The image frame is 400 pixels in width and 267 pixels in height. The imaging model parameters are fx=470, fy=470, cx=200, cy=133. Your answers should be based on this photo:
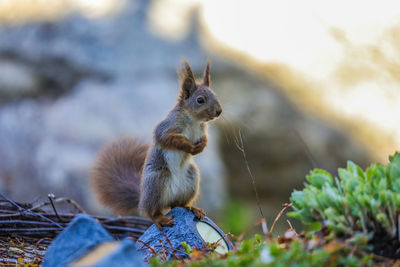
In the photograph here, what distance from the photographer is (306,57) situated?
5.28 metres

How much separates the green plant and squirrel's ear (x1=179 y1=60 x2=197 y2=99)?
3.54 feet

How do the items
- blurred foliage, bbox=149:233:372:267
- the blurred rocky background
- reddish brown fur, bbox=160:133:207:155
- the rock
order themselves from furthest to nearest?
1. the blurred rocky background
2. the rock
3. reddish brown fur, bbox=160:133:207:155
4. blurred foliage, bbox=149:233:372:267

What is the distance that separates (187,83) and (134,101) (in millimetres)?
2949

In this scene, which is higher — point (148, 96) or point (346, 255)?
point (148, 96)

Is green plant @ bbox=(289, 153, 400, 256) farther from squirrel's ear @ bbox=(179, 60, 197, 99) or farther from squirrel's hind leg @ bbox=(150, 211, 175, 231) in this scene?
squirrel's ear @ bbox=(179, 60, 197, 99)

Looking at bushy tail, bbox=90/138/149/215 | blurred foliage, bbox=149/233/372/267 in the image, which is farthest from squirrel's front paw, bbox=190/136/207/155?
blurred foliage, bbox=149/233/372/267

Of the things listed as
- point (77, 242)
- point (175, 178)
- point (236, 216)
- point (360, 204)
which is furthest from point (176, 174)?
point (236, 216)

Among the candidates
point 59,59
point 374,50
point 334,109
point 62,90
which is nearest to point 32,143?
point 62,90

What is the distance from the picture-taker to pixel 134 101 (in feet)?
18.4

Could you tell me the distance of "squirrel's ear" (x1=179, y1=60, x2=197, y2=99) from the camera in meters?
2.71

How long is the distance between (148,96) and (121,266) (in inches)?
175

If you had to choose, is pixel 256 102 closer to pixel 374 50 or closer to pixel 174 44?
pixel 174 44

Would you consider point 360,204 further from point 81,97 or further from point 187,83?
point 81,97

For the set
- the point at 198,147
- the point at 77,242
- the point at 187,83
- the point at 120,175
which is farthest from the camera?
the point at 120,175
